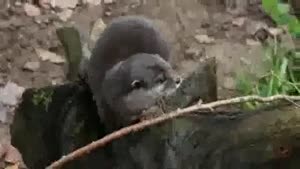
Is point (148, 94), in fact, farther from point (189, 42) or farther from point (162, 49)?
point (189, 42)

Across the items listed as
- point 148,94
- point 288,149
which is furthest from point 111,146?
point 148,94

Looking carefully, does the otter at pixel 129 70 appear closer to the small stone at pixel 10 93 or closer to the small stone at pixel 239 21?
the small stone at pixel 10 93

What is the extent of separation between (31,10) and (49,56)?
34cm

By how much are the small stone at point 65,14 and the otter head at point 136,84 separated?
1.15 m

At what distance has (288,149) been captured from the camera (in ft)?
5.22

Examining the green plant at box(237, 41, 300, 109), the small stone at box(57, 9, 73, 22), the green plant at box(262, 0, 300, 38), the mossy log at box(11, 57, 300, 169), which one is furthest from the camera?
the small stone at box(57, 9, 73, 22)

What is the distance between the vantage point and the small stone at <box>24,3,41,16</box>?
3617 millimetres

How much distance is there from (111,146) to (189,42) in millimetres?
1694

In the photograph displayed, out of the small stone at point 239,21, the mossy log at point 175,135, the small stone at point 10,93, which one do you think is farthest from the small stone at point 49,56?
the mossy log at point 175,135

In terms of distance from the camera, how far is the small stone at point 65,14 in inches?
142

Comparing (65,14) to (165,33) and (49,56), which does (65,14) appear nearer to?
(49,56)

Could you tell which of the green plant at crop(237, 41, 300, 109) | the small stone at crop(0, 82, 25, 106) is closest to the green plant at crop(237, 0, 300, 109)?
the green plant at crop(237, 41, 300, 109)

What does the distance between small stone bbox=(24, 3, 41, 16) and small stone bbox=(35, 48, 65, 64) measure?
0.83ft

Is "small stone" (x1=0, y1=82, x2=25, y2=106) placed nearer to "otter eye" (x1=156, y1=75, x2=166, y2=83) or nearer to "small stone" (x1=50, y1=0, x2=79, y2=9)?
"small stone" (x1=50, y1=0, x2=79, y2=9)
